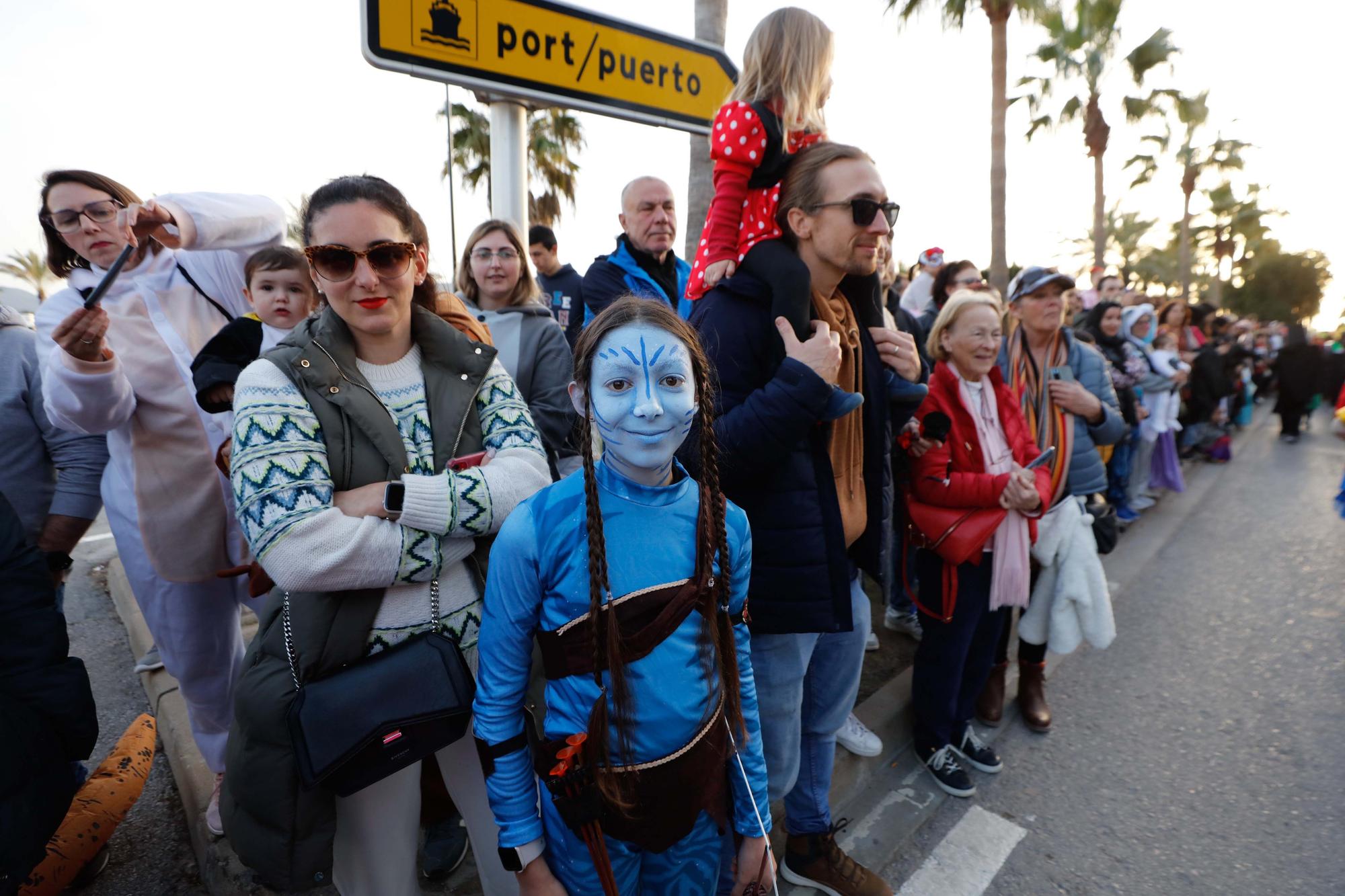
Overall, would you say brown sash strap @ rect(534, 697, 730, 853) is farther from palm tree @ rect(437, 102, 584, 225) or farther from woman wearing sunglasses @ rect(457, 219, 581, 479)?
palm tree @ rect(437, 102, 584, 225)

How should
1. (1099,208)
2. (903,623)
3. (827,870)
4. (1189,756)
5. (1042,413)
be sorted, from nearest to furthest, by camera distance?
(827,870) → (1189,756) → (1042,413) → (903,623) → (1099,208)

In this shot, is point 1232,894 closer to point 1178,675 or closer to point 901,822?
point 901,822

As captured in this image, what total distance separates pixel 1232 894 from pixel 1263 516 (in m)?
6.05

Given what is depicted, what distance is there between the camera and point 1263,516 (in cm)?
675

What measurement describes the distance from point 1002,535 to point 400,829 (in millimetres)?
2271

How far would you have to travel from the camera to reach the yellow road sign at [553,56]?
8.25 ft

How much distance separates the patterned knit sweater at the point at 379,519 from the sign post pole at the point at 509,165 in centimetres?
191

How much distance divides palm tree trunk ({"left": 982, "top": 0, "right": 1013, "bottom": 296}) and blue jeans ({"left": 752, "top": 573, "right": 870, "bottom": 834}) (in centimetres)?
1331

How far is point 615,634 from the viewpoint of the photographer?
4.35ft

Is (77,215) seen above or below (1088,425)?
above

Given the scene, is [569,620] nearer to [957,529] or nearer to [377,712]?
[377,712]

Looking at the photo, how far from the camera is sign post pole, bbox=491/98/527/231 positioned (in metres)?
3.08

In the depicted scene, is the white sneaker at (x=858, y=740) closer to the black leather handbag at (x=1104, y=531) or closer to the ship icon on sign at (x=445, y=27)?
the black leather handbag at (x=1104, y=531)

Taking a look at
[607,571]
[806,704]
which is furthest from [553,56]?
[806,704]
